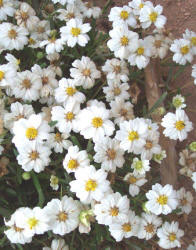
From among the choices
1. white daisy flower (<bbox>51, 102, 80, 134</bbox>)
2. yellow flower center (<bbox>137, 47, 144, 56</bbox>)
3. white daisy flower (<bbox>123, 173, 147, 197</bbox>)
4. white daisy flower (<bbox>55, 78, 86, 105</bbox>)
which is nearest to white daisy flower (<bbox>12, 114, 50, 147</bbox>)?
white daisy flower (<bbox>51, 102, 80, 134</bbox>)

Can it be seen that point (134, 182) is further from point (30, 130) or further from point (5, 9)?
point (5, 9)

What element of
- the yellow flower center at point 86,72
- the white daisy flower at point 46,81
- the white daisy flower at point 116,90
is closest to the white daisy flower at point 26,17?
the white daisy flower at point 46,81

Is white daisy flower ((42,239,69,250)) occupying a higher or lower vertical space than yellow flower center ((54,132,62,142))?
lower

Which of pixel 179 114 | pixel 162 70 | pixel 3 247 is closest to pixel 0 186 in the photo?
pixel 3 247

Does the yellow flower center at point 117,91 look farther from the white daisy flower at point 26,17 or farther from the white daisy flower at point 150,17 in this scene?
the white daisy flower at point 26,17

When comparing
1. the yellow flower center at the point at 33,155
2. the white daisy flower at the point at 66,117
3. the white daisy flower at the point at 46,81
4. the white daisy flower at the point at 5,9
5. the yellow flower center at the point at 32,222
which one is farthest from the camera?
the white daisy flower at the point at 5,9

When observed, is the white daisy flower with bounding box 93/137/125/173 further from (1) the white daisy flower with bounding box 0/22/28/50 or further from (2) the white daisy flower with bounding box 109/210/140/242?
(1) the white daisy flower with bounding box 0/22/28/50

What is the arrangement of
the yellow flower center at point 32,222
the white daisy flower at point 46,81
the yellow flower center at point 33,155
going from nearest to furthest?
the yellow flower center at point 32,222
the yellow flower center at point 33,155
the white daisy flower at point 46,81

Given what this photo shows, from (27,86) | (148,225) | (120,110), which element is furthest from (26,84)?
(148,225)
